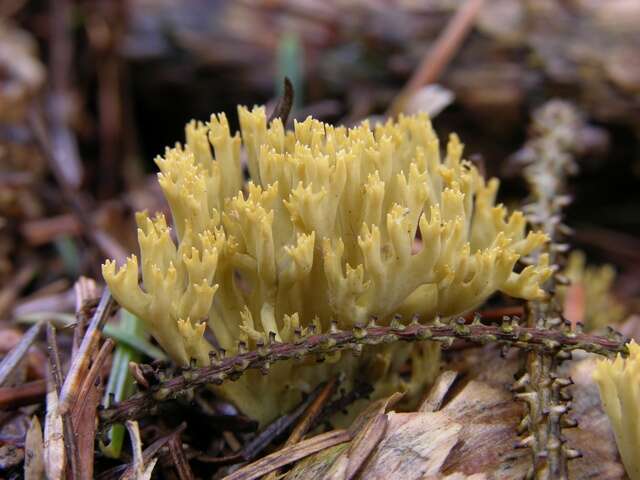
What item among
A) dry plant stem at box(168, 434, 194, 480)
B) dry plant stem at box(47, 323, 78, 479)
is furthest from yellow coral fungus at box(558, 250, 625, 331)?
dry plant stem at box(47, 323, 78, 479)

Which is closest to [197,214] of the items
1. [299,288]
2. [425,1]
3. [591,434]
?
[299,288]

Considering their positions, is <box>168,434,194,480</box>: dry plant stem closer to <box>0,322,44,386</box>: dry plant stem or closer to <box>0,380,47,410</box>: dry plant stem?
<box>0,380,47,410</box>: dry plant stem

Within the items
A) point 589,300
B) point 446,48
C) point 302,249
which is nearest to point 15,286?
point 302,249

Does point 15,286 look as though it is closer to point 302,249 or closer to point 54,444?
point 54,444

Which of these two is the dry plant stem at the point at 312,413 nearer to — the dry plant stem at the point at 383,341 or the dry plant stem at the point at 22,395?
the dry plant stem at the point at 383,341

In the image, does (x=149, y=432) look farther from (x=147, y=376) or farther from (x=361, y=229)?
(x=361, y=229)

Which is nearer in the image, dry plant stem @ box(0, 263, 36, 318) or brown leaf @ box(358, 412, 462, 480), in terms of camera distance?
brown leaf @ box(358, 412, 462, 480)
